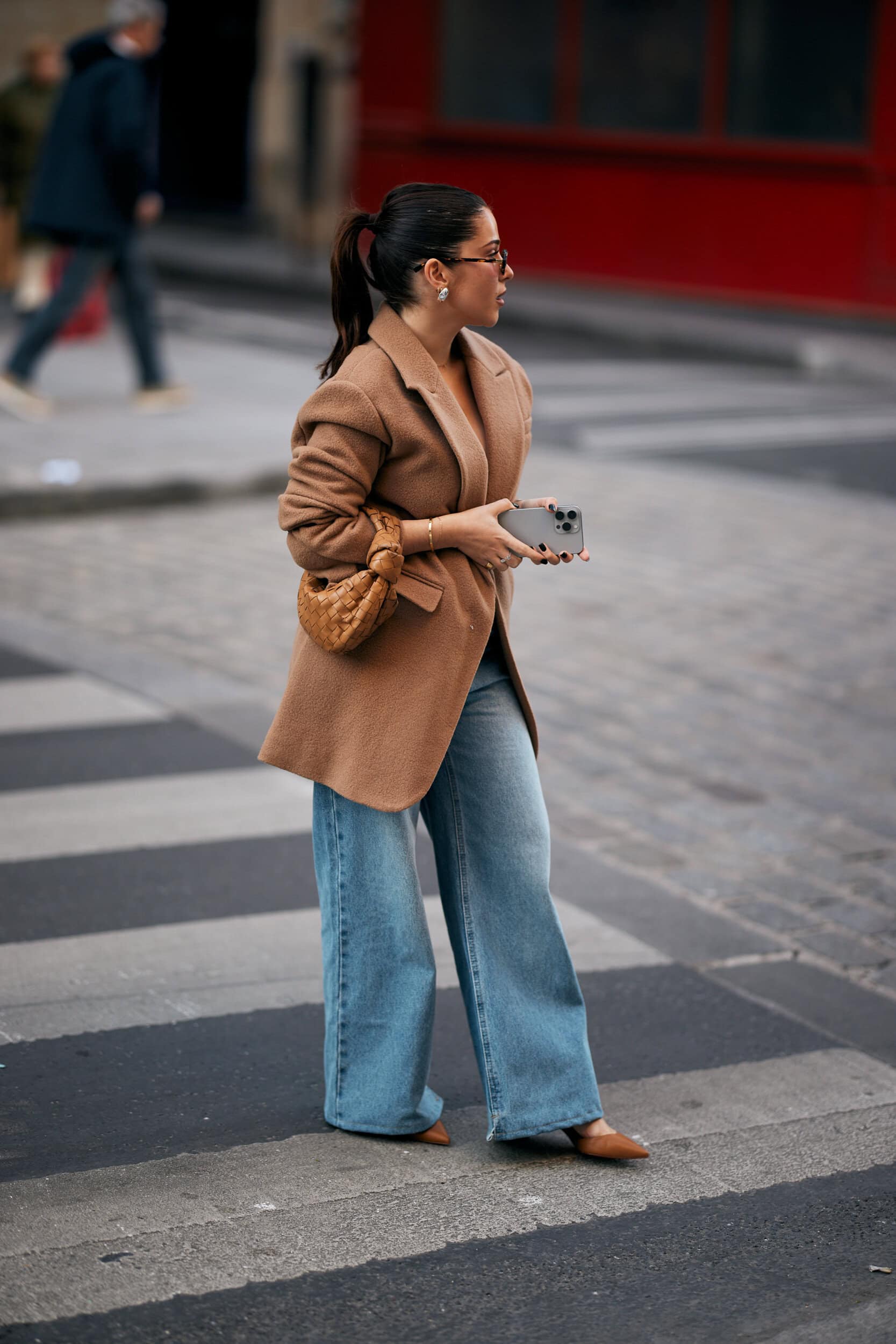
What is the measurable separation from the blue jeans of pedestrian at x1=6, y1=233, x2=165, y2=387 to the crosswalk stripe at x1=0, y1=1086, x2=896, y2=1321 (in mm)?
8065

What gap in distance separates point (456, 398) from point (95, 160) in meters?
8.44

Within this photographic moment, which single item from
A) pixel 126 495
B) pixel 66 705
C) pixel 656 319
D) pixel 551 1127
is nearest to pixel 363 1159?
pixel 551 1127

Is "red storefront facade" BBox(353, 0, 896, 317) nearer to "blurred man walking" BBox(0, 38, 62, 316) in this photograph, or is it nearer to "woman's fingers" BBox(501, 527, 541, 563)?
"blurred man walking" BBox(0, 38, 62, 316)

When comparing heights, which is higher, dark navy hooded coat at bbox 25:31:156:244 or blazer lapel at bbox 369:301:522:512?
dark navy hooded coat at bbox 25:31:156:244

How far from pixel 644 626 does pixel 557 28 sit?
47.6 ft

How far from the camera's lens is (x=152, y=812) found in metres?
5.41

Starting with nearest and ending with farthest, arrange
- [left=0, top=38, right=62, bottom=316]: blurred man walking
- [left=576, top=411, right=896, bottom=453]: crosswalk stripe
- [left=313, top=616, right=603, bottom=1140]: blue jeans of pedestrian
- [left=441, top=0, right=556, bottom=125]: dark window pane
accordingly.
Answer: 1. [left=313, top=616, right=603, bottom=1140]: blue jeans of pedestrian
2. [left=576, top=411, right=896, bottom=453]: crosswalk stripe
3. [left=0, top=38, right=62, bottom=316]: blurred man walking
4. [left=441, top=0, right=556, bottom=125]: dark window pane

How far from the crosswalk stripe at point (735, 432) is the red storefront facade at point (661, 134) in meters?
5.28

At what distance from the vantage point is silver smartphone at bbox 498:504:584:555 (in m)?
3.23

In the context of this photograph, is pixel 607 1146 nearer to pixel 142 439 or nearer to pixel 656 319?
pixel 142 439

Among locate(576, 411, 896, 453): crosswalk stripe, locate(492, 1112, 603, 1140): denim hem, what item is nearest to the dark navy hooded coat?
locate(576, 411, 896, 453): crosswalk stripe

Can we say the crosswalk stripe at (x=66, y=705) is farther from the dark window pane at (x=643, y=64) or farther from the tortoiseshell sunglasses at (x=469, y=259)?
the dark window pane at (x=643, y=64)

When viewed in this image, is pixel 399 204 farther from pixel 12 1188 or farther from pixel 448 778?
pixel 12 1188

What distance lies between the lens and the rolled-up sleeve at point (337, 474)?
319 centimetres
